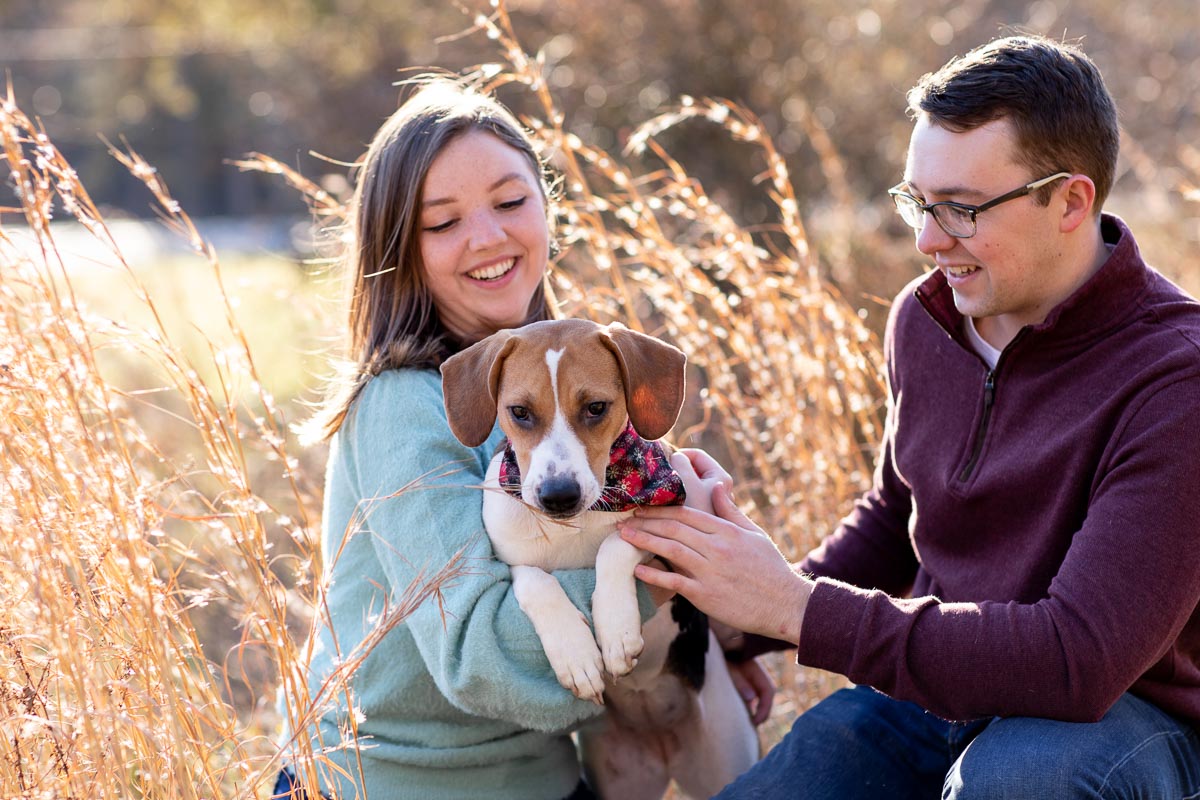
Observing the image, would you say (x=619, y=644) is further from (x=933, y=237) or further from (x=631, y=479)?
(x=933, y=237)

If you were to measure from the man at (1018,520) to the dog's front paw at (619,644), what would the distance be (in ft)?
0.42

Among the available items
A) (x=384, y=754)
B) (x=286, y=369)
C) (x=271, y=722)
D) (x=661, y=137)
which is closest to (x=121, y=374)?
(x=286, y=369)

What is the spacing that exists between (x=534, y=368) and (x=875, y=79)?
20.3 ft

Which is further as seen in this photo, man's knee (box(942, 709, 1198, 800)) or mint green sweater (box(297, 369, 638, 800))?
mint green sweater (box(297, 369, 638, 800))

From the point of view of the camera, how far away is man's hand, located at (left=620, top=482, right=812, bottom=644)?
246cm

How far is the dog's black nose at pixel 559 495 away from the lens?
94.3 inches

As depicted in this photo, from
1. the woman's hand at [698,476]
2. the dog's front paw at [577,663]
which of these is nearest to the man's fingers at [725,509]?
the woman's hand at [698,476]

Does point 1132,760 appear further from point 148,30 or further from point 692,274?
point 148,30

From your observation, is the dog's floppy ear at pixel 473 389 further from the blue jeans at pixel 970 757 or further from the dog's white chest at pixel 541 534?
the blue jeans at pixel 970 757

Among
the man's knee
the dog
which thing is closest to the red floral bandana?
the dog

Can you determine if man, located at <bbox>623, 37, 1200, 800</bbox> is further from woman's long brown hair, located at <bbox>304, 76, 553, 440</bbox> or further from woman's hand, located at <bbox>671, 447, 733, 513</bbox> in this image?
woman's long brown hair, located at <bbox>304, 76, 553, 440</bbox>

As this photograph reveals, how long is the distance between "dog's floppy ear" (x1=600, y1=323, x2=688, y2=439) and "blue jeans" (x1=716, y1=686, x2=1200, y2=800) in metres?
0.83

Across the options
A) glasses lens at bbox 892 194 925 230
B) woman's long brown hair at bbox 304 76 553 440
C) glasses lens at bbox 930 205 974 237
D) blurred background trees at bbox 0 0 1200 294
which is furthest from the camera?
blurred background trees at bbox 0 0 1200 294

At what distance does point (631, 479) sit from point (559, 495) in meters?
0.23
